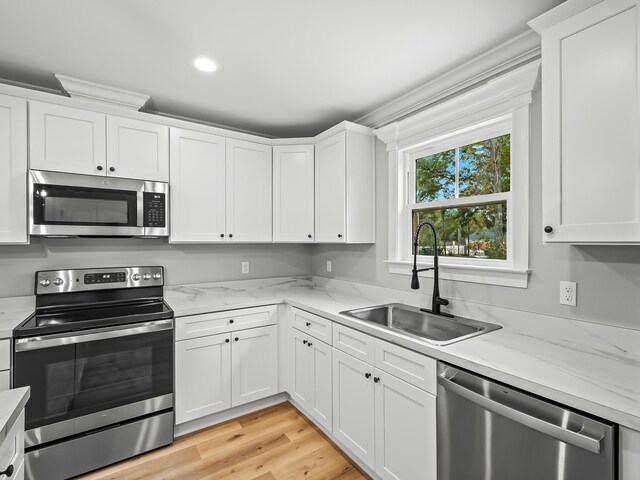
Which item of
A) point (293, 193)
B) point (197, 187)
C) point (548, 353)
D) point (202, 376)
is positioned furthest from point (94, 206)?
point (548, 353)

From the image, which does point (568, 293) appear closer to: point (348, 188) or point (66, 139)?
point (348, 188)

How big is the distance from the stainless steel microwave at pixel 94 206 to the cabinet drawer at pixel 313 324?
117 cm

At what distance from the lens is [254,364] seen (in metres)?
2.53

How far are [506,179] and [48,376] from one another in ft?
9.21

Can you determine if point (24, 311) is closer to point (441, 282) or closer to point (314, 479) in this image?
point (314, 479)

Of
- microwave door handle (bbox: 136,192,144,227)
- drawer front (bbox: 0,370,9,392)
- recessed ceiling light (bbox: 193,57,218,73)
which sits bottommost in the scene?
drawer front (bbox: 0,370,9,392)

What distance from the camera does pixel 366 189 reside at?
8.71ft

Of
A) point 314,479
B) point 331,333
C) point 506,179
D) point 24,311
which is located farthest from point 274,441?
point 506,179

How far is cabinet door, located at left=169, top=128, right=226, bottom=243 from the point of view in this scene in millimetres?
2495

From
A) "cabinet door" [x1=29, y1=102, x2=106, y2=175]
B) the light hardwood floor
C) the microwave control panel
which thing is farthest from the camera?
the microwave control panel

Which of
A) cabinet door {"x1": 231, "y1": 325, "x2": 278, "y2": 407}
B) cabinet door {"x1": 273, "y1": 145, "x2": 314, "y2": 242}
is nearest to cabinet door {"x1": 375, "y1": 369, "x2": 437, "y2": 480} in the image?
cabinet door {"x1": 231, "y1": 325, "x2": 278, "y2": 407}

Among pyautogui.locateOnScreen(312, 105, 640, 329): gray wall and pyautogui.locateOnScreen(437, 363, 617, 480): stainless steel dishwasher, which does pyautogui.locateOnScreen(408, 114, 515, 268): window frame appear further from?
pyautogui.locateOnScreen(437, 363, 617, 480): stainless steel dishwasher

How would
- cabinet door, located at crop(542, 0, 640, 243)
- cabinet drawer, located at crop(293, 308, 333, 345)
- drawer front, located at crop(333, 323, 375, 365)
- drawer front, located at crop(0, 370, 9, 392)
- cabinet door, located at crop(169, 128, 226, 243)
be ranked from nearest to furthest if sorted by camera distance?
cabinet door, located at crop(542, 0, 640, 243), drawer front, located at crop(0, 370, 9, 392), drawer front, located at crop(333, 323, 375, 365), cabinet drawer, located at crop(293, 308, 333, 345), cabinet door, located at crop(169, 128, 226, 243)

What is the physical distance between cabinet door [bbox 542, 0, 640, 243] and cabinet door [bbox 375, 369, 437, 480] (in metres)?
0.95
